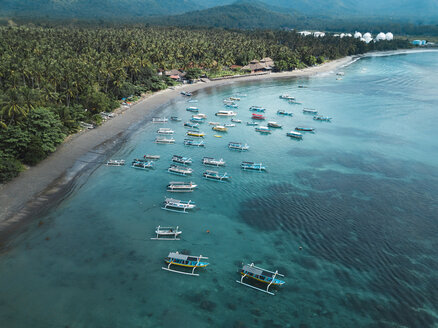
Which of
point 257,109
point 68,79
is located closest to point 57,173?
point 68,79

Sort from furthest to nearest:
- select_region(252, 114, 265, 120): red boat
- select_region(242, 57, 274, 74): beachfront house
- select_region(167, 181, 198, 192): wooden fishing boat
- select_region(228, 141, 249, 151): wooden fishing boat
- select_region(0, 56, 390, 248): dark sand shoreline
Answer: select_region(242, 57, 274, 74): beachfront house → select_region(252, 114, 265, 120): red boat → select_region(228, 141, 249, 151): wooden fishing boat → select_region(167, 181, 198, 192): wooden fishing boat → select_region(0, 56, 390, 248): dark sand shoreline

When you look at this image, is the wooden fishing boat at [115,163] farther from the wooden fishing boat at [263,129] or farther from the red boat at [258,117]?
the red boat at [258,117]

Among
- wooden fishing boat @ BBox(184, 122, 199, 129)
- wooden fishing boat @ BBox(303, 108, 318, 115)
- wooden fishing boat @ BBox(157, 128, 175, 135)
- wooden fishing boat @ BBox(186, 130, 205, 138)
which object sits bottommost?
wooden fishing boat @ BBox(186, 130, 205, 138)

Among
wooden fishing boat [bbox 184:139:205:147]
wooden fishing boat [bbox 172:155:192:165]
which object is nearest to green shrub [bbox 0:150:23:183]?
wooden fishing boat [bbox 172:155:192:165]

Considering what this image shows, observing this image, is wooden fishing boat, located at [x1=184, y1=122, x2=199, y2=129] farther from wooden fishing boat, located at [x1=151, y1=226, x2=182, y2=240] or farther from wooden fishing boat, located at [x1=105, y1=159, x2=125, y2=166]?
wooden fishing boat, located at [x1=151, y1=226, x2=182, y2=240]

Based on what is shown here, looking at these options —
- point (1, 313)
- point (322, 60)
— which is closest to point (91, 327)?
point (1, 313)

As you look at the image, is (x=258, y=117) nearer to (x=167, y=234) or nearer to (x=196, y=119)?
(x=196, y=119)
